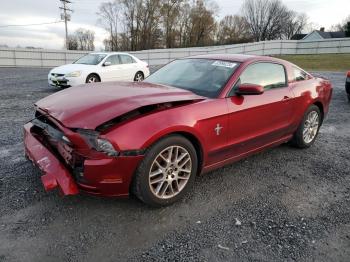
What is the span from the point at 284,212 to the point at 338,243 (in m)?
0.59

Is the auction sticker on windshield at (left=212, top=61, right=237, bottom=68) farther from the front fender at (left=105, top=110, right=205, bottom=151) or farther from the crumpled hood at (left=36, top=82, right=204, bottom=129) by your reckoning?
the front fender at (left=105, top=110, right=205, bottom=151)

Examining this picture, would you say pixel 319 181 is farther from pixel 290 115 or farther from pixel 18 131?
pixel 18 131

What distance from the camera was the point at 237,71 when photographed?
403 centimetres

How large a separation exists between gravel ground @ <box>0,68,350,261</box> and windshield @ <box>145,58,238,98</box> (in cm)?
109

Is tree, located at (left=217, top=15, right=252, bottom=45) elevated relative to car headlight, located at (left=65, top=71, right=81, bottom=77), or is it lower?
elevated

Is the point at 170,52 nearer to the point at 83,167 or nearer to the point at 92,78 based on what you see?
the point at 92,78

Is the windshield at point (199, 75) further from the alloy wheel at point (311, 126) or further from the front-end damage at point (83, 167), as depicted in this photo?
the alloy wheel at point (311, 126)

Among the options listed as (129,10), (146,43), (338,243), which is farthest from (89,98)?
(129,10)

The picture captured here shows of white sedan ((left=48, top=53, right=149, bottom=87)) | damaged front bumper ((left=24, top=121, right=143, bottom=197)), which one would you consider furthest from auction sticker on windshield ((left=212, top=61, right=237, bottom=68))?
white sedan ((left=48, top=53, right=149, bottom=87))

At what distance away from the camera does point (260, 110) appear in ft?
13.5

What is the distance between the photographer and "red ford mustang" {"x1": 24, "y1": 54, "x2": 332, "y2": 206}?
2.94 meters

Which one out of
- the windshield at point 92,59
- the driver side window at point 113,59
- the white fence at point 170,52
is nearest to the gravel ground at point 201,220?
the windshield at point 92,59

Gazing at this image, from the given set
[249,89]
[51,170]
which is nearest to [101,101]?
[51,170]

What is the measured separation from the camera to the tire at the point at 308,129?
505 cm
